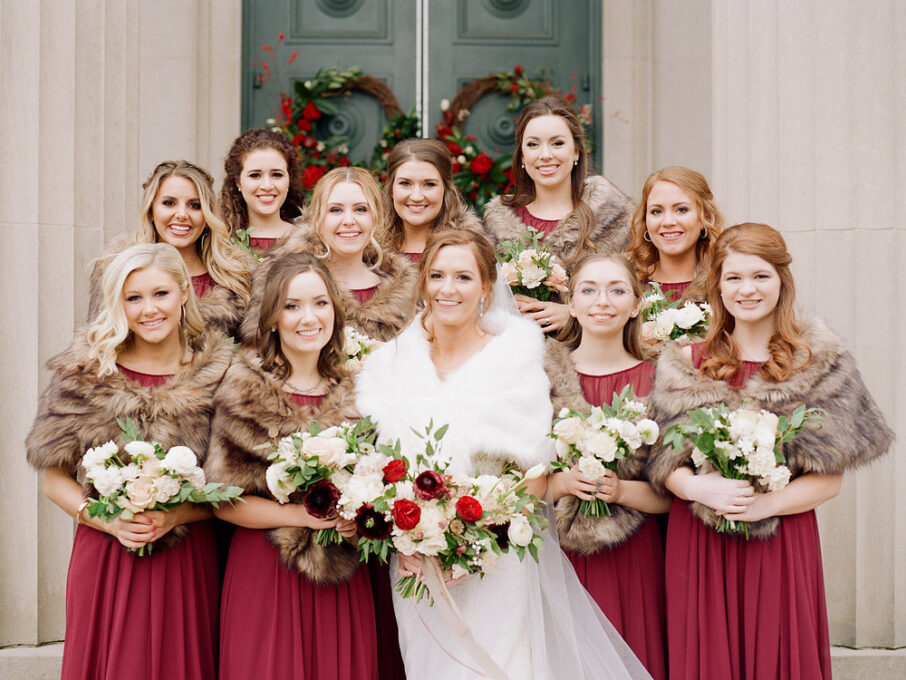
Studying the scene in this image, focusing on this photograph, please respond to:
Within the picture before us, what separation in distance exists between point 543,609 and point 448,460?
2.67 ft

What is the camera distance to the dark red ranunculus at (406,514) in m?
3.49

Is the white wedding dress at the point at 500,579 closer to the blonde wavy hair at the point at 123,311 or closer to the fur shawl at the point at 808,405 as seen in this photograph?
the fur shawl at the point at 808,405

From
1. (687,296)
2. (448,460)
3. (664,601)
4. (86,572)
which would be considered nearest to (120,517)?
(86,572)

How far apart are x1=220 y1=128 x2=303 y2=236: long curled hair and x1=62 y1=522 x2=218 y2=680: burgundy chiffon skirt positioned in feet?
7.29

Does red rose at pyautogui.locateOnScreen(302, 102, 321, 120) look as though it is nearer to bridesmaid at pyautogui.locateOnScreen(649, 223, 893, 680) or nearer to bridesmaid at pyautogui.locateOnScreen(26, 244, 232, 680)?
bridesmaid at pyautogui.locateOnScreen(26, 244, 232, 680)

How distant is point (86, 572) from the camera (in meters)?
3.98

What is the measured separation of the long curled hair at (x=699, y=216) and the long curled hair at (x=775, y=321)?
2.71 ft

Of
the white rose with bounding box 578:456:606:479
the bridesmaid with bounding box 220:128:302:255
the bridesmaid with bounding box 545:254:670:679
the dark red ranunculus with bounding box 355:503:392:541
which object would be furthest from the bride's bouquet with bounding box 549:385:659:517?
the bridesmaid with bounding box 220:128:302:255

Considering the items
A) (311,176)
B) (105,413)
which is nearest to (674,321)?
(105,413)

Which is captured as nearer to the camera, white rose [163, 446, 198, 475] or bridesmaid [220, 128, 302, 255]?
white rose [163, 446, 198, 475]

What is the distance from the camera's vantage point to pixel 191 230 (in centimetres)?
504

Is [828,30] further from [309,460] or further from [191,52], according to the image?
[191,52]

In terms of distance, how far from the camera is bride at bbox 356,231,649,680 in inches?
154

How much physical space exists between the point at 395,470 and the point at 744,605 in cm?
151
